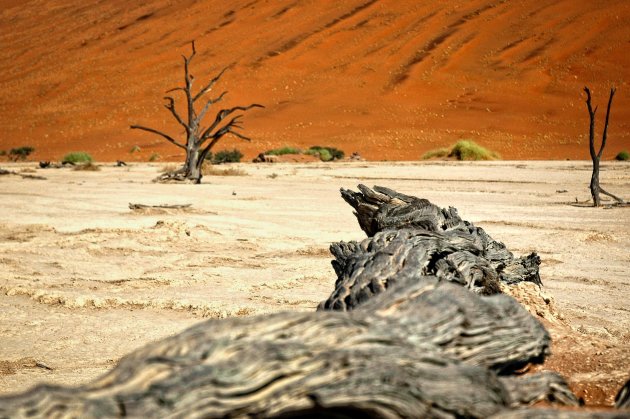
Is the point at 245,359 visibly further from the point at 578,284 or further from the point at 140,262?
the point at 140,262

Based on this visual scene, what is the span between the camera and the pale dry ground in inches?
234

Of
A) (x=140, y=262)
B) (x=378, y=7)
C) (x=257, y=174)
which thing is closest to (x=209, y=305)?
(x=140, y=262)

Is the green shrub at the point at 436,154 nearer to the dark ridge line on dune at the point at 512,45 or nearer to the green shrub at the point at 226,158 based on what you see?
the green shrub at the point at 226,158

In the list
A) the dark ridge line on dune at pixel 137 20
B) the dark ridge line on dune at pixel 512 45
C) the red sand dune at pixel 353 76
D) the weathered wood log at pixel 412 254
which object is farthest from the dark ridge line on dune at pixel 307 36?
the weathered wood log at pixel 412 254

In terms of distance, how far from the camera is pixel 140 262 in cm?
895

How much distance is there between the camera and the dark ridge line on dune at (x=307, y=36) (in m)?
54.0

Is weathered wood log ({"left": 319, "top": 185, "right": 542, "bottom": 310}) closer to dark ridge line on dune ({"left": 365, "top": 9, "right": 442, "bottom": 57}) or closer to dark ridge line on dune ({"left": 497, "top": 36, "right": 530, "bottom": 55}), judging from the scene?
dark ridge line on dune ({"left": 497, "top": 36, "right": 530, "bottom": 55})

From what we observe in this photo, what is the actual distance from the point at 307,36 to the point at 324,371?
2141 inches

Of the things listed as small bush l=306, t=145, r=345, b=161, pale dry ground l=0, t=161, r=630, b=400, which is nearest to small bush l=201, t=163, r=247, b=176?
pale dry ground l=0, t=161, r=630, b=400

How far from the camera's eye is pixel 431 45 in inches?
1960

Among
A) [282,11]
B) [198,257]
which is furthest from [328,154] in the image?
[282,11]

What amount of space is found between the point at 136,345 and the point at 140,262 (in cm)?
334

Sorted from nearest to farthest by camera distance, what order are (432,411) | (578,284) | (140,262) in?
(432,411)
(578,284)
(140,262)

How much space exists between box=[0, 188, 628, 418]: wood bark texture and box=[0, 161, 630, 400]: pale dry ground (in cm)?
155
